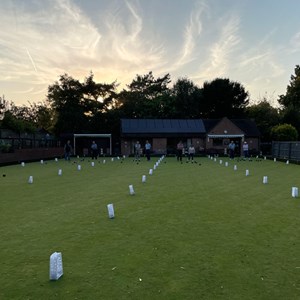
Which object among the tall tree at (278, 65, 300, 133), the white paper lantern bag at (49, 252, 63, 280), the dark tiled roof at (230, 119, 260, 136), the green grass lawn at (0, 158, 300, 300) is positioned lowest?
the green grass lawn at (0, 158, 300, 300)

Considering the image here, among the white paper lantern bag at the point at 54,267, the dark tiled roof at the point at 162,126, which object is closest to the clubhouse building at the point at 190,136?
the dark tiled roof at the point at 162,126

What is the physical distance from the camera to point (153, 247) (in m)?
5.41

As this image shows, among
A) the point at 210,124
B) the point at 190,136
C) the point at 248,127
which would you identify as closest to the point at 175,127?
the point at 190,136

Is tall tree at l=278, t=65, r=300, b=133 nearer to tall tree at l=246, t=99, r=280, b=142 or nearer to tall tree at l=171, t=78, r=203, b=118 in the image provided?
tall tree at l=246, t=99, r=280, b=142

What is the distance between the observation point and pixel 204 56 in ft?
74.8

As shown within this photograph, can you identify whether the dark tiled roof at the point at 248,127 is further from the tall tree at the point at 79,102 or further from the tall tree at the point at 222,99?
the tall tree at the point at 79,102

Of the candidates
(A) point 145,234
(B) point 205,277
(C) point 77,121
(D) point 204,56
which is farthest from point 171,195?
(C) point 77,121

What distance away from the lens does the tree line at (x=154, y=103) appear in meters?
50.3

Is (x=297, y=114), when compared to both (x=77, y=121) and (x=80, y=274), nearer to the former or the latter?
(x=77, y=121)

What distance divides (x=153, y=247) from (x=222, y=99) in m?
54.1

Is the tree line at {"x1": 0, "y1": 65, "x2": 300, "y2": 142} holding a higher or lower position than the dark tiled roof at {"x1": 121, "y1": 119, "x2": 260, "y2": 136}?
higher

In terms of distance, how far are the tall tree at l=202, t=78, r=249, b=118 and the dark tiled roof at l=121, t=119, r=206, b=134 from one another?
403 inches

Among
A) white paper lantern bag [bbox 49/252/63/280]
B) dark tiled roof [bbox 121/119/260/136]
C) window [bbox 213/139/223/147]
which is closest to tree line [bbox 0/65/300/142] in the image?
dark tiled roof [bbox 121/119/260/136]

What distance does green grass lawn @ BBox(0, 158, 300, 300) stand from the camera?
13.0 feet
